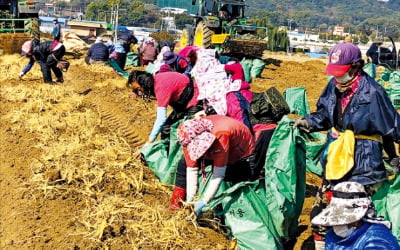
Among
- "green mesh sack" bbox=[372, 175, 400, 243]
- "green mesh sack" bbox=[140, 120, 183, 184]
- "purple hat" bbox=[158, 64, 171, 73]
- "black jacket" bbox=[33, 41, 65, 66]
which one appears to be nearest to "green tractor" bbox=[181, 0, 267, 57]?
"black jacket" bbox=[33, 41, 65, 66]

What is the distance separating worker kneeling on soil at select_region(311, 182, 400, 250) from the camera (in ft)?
8.20

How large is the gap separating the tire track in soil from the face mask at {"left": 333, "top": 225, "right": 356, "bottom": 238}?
14.5 feet

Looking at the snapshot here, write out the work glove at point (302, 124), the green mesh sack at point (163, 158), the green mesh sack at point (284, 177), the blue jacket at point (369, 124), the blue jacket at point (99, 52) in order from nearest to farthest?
the blue jacket at point (369, 124) → the work glove at point (302, 124) → the green mesh sack at point (284, 177) → the green mesh sack at point (163, 158) → the blue jacket at point (99, 52)

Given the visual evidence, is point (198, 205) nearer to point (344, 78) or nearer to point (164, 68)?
point (344, 78)

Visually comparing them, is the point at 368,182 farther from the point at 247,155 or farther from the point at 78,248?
the point at 78,248

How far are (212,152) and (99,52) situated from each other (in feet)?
34.0

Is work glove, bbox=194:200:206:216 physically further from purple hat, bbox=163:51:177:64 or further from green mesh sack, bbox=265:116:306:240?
purple hat, bbox=163:51:177:64

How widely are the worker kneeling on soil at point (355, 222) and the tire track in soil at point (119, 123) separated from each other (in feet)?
14.5

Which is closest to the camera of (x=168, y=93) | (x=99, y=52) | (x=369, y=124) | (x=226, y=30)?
(x=369, y=124)

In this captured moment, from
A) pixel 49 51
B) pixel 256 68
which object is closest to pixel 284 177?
pixel 49 51

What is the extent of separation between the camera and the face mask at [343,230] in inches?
101

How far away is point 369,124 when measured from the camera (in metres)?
3.28

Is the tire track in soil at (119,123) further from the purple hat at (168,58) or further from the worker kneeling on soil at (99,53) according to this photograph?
the worker kneeling on soil at (99,53)

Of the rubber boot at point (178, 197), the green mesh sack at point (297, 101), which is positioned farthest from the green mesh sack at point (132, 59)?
the rubber boot at point (178, 197)
